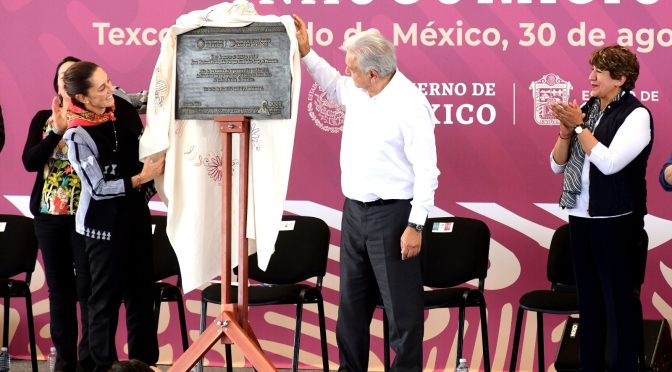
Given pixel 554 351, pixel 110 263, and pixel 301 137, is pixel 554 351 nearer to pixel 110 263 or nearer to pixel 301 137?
pixel 301 137

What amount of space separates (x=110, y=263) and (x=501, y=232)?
6.82ft

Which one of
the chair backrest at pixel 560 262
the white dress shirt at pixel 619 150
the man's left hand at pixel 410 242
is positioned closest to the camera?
the man's left hand at pixel 410 242

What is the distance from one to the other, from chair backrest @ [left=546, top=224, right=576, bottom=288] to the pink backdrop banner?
0.28 metres

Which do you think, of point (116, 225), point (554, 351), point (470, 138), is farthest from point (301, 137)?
point (554, 351)

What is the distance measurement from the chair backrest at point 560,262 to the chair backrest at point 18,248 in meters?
2.64

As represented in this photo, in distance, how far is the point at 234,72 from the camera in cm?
414

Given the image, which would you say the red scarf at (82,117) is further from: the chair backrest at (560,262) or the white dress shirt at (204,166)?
the chair backrest at (560,262)

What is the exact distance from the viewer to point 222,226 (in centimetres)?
427

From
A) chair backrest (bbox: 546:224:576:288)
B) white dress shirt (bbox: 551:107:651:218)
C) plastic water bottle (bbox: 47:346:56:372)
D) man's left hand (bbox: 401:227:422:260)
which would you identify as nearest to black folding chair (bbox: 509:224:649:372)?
chair backrest (bbox: 546:224:576:288)

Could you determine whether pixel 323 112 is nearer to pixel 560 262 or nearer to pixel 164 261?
pixel 164 261

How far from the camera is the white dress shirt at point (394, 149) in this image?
411cm

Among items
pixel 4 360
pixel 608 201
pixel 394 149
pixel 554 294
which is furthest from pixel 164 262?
pixel 608 201

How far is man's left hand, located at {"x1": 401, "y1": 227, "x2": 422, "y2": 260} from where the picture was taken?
410 centimetres

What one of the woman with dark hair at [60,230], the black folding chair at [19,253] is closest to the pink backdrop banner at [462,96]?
the black folding chair at [19,253]
